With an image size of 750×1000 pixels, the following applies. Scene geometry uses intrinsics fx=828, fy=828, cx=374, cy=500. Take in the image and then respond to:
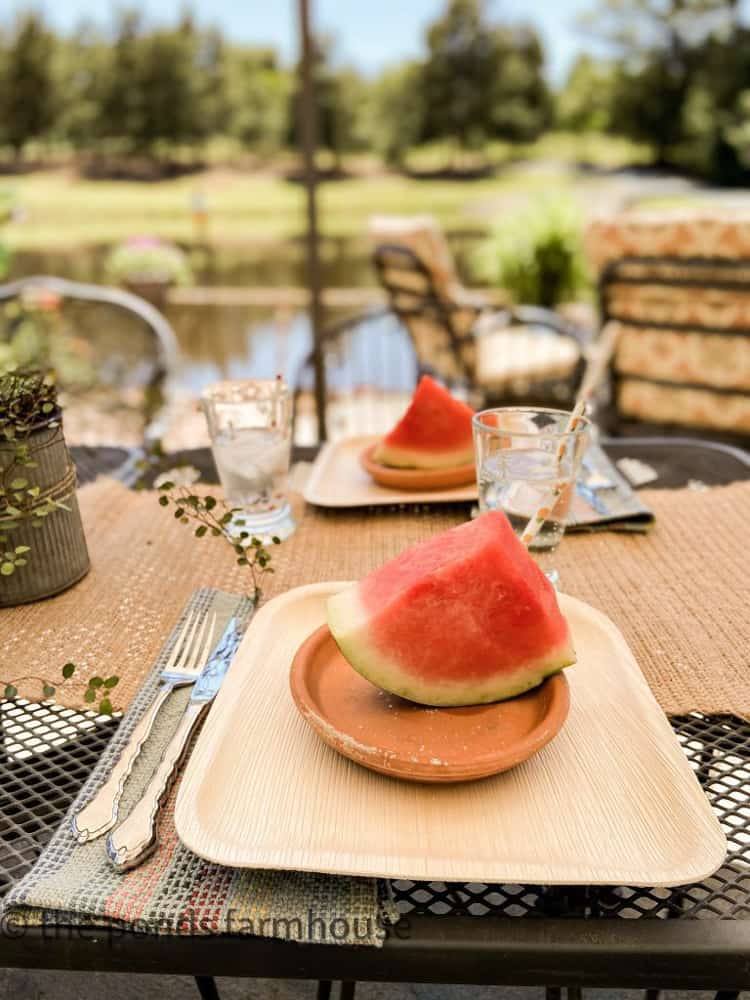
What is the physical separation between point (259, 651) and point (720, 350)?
104 inches

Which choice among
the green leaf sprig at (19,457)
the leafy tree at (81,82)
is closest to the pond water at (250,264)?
the leafy tree at (81,82)

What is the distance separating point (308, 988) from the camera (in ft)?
4.91

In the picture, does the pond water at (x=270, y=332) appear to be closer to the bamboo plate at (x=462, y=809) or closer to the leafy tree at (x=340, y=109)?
the bamboo plate at (x=462, y=809)

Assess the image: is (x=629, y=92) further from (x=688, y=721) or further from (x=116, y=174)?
(x=688, y=721)

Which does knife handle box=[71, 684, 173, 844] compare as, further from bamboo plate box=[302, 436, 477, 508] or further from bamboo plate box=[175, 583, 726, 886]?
bamboo plate box=[302, 436, 477, 508]

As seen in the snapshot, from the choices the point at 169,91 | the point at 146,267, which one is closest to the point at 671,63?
the point at 169,91

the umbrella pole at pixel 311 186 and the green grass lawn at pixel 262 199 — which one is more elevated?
the umbrella pole at pixel 311 186

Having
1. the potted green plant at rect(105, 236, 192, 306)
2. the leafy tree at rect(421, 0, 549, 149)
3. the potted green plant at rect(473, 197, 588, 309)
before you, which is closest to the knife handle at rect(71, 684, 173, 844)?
the potted green plant at rect(105, 236, 192, 306)

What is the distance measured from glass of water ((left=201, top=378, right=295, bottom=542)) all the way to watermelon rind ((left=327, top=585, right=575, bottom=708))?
1.61 ft

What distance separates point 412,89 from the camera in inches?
1497

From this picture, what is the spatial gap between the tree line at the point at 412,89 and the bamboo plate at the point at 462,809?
85.1ft

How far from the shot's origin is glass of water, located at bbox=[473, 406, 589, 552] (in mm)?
984

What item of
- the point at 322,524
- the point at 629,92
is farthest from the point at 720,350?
the point at 629,92

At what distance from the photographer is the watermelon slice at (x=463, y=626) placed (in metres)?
0.69
